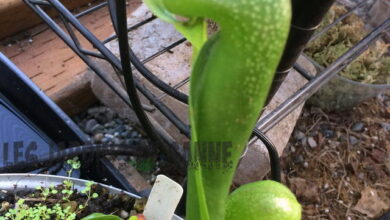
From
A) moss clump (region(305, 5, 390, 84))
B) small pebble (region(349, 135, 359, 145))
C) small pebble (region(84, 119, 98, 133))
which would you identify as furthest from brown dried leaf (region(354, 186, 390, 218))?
small pebble (region(84, 119, 98, 133))

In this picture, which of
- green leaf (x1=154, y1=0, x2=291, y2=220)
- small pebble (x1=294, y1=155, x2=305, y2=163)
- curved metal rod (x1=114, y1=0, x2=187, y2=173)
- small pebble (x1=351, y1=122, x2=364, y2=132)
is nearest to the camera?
green leaf (x1=154, y1=0, x2=291, y2=220)

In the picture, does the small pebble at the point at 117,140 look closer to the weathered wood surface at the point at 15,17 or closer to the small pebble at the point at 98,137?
the small pebble at the point at 98,137

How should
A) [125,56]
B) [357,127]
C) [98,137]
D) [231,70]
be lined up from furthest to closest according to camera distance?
1. [357,127]
2. [98,137]
3. [125,56]
4. [231,70]

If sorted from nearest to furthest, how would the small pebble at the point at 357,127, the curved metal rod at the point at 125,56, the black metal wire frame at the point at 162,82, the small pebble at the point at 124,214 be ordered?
the curved metal rod at the point at 125,56 → the black metal wire frame at the point at 162,82 → the small pebble at the point at 124,214 → the small pebble at the point at 357,127

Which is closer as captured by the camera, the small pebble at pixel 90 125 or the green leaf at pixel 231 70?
the green leaf at pixel 231 70

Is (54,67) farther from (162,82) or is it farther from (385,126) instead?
(385,126)

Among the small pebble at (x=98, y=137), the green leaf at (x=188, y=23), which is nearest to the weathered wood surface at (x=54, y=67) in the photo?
the small pebble at (x=98, y=137)

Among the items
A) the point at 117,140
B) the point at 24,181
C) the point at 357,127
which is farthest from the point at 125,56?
the point at 357,127

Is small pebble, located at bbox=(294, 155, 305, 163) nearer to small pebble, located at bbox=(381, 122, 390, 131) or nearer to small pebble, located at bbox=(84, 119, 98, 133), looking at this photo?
small pebble, located at bbox=(381, 122, 390, 131)
